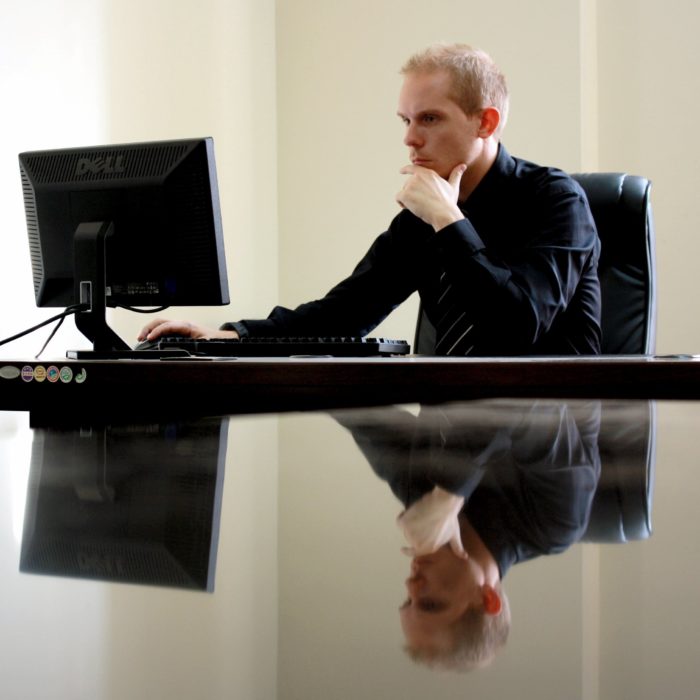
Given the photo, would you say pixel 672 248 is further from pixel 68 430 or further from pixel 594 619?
pixel 594 619

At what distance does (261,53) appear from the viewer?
163 inches

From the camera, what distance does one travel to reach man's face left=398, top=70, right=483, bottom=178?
2182mm

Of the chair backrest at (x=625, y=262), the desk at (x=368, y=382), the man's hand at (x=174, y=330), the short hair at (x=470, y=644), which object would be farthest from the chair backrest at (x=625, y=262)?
the short hair at (x=470, y=644)

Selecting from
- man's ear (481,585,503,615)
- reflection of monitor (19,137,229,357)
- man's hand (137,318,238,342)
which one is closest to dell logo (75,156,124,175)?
reflection of monitor (19,137,229,357)

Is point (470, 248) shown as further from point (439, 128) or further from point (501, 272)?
point (439, 128)

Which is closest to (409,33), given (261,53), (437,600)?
(261,53)

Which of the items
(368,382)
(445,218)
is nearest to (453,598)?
(368,382)

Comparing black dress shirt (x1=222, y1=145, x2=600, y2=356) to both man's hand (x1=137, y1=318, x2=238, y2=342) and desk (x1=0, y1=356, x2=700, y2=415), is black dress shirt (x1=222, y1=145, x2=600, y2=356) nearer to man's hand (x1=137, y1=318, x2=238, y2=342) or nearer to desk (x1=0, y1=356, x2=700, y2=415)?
man's hand (x1=137, y1=318, x2=238, y2=342)

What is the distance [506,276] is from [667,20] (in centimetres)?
222

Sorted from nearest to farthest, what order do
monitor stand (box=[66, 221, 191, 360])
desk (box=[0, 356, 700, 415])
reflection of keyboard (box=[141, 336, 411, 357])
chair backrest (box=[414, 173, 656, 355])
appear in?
1. desk (box=[0, 356, 700, 415])
2. reflection of keyboard (box=[141, 336, 411, 357])
3. monitor stand (box=[66, 221, 191, 360])
4. chair backrest (box=[414, 173, 656, 355])

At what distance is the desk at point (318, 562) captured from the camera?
131mm

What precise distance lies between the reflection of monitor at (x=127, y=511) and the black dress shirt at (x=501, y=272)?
1418 mm

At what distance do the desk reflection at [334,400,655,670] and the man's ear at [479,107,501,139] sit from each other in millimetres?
1725

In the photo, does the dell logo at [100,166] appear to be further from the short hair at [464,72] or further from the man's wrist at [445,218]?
the short hair at [464,72]
